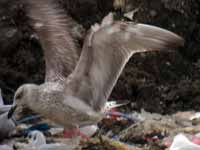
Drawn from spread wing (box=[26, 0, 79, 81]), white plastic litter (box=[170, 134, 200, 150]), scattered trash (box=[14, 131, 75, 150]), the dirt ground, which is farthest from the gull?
the dirt ground

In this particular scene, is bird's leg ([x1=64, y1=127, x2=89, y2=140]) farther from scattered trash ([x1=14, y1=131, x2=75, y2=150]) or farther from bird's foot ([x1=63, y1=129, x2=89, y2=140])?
scattered trash ([x1=14, y1=131, x2=75, y2=150])

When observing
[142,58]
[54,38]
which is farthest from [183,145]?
[142,58]

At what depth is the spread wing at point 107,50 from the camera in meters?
3.53

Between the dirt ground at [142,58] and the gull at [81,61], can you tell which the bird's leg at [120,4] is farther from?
the gull at [81,61]

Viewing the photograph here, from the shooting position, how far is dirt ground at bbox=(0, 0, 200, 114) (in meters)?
6.74

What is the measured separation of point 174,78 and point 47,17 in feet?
10.3

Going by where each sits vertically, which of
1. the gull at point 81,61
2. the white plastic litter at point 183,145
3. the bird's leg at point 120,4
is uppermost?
the gull at point 81,61

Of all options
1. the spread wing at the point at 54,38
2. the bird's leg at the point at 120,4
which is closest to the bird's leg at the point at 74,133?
the spread wing at the point at 54,38

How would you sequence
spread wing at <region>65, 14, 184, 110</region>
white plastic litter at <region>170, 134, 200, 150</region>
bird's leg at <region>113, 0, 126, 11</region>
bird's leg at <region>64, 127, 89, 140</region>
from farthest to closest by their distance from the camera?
bird's leg at <region>113, 0, 126, 11</region>, bird's leg at <region>64, 127, 89, 140</region>, white plastic litter at <region>170, 134, 200, 150</region>, spread wing at <region>65, 14, 184, 110</region>

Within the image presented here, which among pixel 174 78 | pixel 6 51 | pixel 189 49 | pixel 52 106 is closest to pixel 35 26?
pixel 52 106

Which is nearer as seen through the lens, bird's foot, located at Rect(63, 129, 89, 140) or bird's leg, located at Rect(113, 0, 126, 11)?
bird's foot, located at Rect(63, 129, 89, 140)

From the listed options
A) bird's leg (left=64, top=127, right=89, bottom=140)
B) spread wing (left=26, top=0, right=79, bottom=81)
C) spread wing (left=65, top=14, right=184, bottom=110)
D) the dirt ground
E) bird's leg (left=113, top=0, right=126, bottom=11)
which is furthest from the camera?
bird's leg (left=113, top=0, right=126, bottom=11)

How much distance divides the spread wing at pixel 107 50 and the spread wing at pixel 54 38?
28cm

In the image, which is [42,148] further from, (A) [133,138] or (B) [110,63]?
(A) [133,138]
